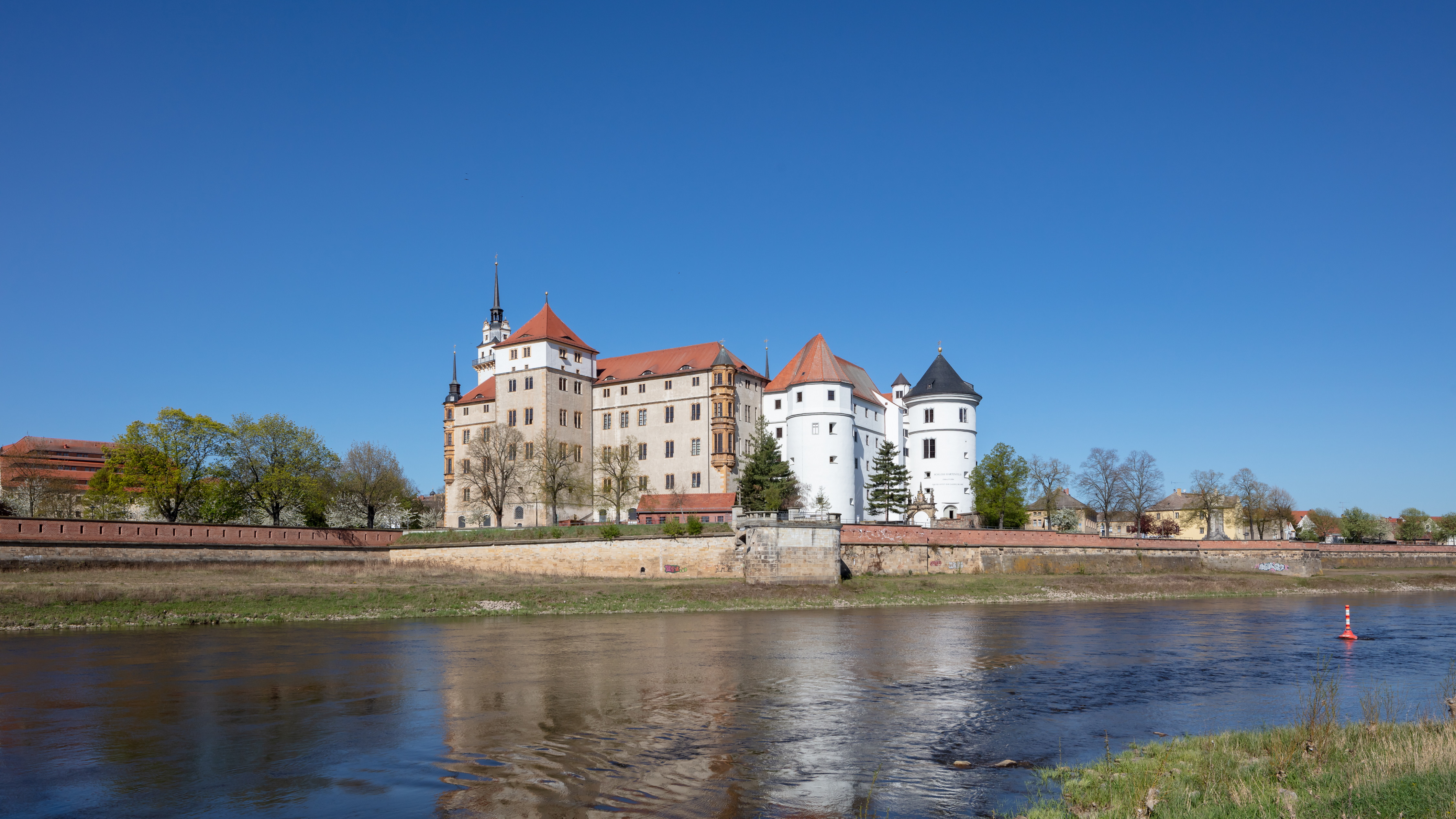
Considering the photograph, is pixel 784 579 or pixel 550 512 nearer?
pixel 784 579

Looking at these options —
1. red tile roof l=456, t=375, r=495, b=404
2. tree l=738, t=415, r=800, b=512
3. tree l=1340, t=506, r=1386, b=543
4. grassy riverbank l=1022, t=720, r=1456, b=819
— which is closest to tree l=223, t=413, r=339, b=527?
red tile roof l=456, t=375, r=495, b=404

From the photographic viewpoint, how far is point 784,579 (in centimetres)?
5184

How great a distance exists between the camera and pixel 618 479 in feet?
238

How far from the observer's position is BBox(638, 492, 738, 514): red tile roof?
70.9 metres

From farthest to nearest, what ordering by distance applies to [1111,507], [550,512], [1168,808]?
[1111,507]
[550,512]
[1168,808]

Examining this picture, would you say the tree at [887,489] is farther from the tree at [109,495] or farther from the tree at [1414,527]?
the tree at [1414,527]

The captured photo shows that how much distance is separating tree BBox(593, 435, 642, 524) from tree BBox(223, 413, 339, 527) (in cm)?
2127

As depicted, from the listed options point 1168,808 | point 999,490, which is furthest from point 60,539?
point 999,490

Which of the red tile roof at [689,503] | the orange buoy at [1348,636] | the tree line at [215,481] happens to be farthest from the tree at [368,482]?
the orange buoy at [1348,636]

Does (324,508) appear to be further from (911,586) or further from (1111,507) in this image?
(1111,507)

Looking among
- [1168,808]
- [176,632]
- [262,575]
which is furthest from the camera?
[262,575]

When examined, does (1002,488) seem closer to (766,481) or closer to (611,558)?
(766,481)

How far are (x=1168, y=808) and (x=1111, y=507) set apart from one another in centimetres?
9489

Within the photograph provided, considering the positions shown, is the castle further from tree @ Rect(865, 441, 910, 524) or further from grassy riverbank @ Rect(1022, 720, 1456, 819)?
grassy riverbank @ Rect(1022, 720, 1456, 819)
